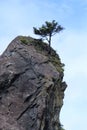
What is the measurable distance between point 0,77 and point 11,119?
7067 mm

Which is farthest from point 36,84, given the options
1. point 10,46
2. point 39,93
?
point 10,46

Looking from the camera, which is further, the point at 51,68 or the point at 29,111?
the point at 51,68

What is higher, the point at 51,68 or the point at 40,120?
the point at 51,68

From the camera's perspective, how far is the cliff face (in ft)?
298

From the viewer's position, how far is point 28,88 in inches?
3659

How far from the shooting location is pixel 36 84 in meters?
93.5

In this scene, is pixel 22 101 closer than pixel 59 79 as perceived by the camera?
Yes

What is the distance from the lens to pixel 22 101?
91938 millimetres

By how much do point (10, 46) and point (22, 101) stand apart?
11.0 metres

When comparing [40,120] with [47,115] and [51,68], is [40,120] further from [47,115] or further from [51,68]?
[51,68]

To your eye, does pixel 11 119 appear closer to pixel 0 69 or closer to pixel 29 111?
pixel 29 111

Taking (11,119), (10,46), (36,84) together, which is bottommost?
(11,119)

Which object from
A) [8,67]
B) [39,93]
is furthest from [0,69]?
[39,93]

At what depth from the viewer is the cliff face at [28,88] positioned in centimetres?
9094
